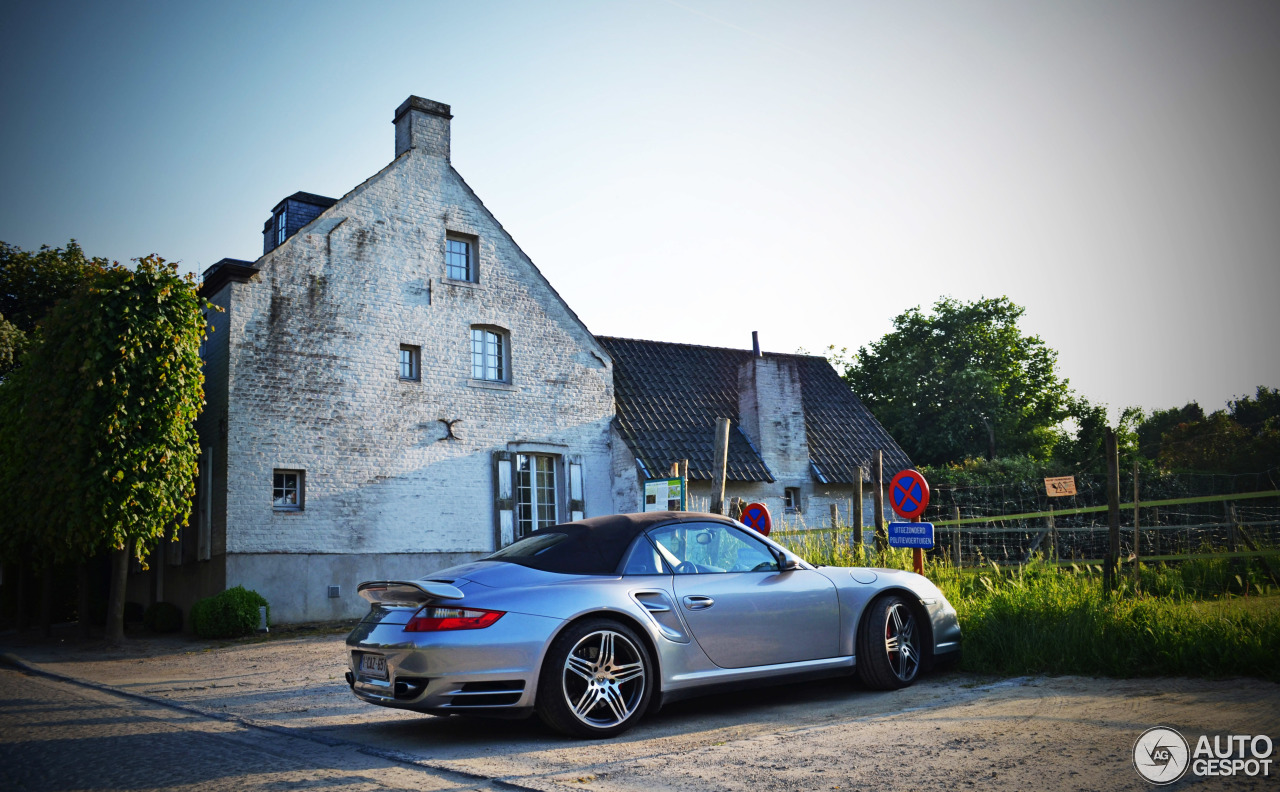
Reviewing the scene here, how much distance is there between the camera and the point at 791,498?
2308 centimetres

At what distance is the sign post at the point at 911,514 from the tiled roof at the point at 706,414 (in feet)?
35.1

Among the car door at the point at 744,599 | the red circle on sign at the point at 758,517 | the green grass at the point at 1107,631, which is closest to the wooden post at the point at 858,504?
the red circle on sign at the point at 758,517

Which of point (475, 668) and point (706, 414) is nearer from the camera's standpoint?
point (475, 668)

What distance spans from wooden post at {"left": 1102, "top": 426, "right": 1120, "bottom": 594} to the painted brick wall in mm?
12490

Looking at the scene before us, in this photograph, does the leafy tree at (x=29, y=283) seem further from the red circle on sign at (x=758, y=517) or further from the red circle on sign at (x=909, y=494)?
the red circle on sign at (x=909, y=494)

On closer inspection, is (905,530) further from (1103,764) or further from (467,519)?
(467,519)

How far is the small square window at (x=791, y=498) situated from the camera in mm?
22719

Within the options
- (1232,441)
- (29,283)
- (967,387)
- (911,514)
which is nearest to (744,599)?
(911,514)

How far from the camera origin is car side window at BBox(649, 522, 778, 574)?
6.67 meters

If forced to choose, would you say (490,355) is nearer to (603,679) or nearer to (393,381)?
(393,381)

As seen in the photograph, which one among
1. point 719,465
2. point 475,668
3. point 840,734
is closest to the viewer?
point 475,668

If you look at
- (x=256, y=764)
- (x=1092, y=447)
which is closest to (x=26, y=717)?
(x=256, y=764)

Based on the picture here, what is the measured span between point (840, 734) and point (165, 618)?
51.9 feet

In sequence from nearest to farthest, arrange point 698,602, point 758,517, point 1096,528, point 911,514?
point 698,602 → point 911,514 → point 758,517 → point 1096,528
